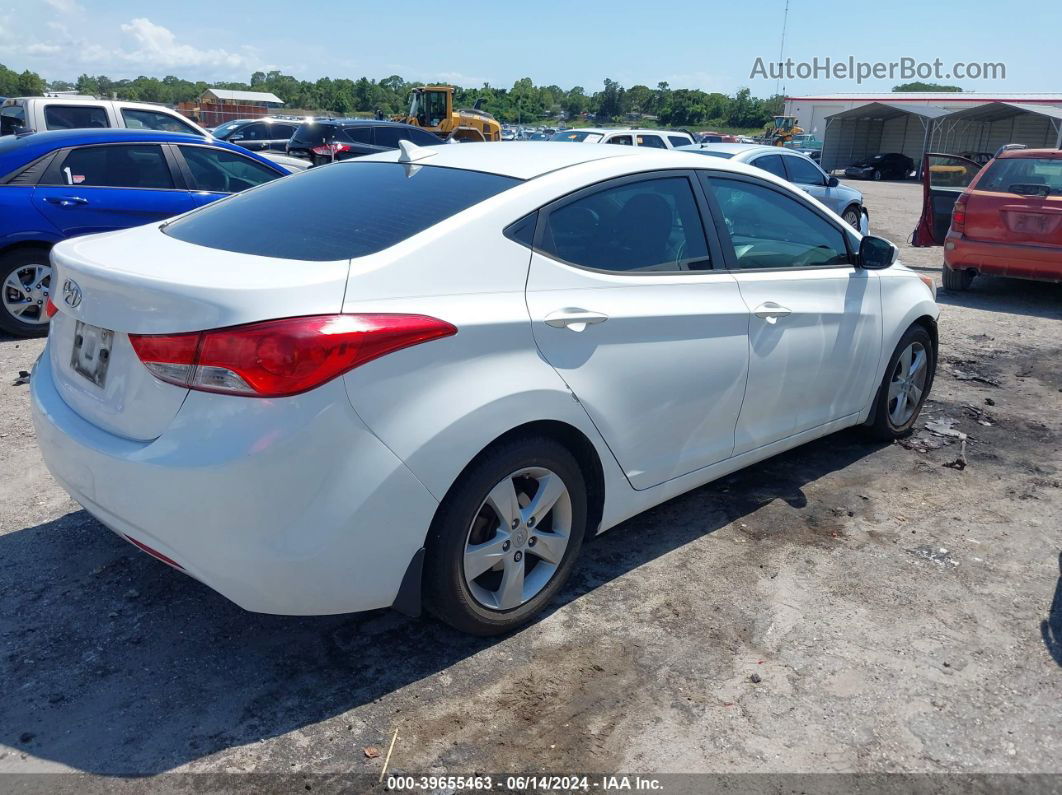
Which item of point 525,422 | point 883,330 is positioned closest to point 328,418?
point 525,422

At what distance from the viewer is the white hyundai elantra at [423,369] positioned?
2.48 meters

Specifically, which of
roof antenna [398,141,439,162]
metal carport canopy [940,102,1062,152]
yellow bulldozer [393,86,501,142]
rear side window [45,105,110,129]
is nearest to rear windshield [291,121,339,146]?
rear side window [45,105,110,129]

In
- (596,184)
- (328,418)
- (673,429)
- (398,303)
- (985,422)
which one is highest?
(596,184)

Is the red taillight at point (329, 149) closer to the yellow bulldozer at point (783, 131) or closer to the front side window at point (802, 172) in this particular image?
the front side window at point (802, 172)

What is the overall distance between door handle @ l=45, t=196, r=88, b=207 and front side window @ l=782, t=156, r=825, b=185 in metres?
10.0

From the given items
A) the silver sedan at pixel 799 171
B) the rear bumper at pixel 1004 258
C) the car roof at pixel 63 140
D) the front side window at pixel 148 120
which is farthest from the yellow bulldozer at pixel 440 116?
the car roof at pixel 63 140

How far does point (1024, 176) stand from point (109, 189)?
30.6ft

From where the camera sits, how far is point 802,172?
13.8 metres

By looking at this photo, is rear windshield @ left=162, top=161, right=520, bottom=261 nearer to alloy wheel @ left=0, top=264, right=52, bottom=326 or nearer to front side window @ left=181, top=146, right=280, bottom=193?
alloy wheel @ left=0, top=264, right=52, bottom=326

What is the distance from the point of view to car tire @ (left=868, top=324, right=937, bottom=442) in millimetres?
4904

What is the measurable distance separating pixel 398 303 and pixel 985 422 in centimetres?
465

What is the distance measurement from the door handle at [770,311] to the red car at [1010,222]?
271 inches

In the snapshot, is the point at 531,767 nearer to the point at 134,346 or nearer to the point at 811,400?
the point at 134,346

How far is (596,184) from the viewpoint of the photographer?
3359 mm
